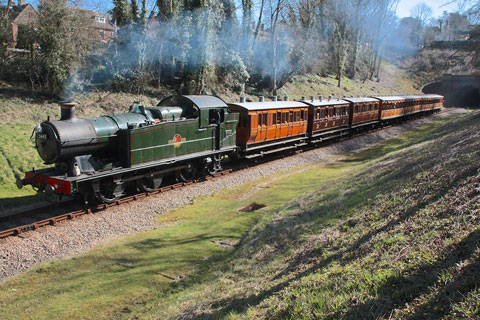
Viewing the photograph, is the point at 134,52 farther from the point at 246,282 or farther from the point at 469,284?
the point at 469,284

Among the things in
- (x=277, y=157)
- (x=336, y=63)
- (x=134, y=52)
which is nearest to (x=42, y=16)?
(x=134, y=52)

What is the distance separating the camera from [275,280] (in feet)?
21.5

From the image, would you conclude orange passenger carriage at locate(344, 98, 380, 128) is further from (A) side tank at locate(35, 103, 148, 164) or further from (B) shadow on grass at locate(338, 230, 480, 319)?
(B) shadow on grass at locate(338, 230, 480, 319)

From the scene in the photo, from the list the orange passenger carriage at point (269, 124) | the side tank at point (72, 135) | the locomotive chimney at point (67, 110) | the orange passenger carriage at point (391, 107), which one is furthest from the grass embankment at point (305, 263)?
the orange passenger carriage at point (391, 107)

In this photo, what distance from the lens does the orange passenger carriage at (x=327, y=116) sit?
24594mm

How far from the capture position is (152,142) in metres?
13.7

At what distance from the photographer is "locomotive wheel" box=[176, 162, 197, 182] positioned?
15875 millimetres

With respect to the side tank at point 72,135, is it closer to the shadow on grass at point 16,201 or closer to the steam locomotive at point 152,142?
the steam locomotive at point 152,142

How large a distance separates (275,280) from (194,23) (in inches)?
1041

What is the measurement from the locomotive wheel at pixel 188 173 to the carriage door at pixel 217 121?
1.56m

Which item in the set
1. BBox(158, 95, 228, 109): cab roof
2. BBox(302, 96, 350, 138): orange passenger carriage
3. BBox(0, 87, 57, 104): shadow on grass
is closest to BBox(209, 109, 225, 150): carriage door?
BBox(158, 95, 228, 109): cab roof

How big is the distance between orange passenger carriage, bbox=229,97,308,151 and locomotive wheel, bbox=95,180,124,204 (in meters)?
7.54

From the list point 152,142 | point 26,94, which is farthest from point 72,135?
point 26,94

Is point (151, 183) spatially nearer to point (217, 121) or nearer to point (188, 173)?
point (188, 173)
